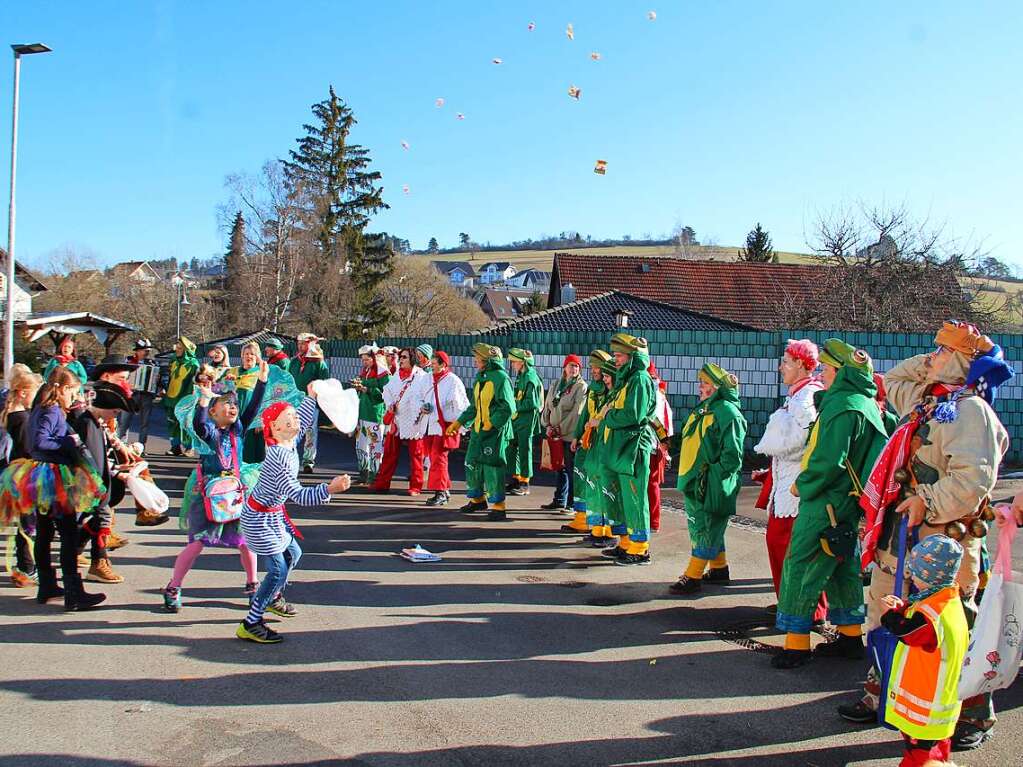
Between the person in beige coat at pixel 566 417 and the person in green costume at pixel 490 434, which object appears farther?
the person in beige coat at pixel 566 417

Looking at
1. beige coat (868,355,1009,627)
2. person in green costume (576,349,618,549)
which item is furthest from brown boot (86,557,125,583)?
beige coat (868,355,1009,627)

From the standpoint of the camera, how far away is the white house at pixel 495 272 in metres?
127

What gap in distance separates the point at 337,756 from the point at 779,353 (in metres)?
11.9

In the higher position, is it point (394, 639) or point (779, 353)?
point (779, 353)

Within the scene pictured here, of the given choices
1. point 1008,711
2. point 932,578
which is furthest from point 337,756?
point 1008,711

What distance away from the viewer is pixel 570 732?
4598 mm

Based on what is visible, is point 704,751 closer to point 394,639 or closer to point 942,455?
point 942,455

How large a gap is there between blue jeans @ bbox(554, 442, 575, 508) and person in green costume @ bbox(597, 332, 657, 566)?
2521 mm

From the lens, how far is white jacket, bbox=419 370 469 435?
11477mm

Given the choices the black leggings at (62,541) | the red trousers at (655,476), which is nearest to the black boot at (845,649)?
the red trousers at (655,476)

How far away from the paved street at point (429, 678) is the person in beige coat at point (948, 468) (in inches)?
26.7

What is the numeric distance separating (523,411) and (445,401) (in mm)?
1044

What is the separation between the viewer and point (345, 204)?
4766cm

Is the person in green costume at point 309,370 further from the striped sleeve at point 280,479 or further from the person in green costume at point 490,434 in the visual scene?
the striped sleeve at point 280,479
